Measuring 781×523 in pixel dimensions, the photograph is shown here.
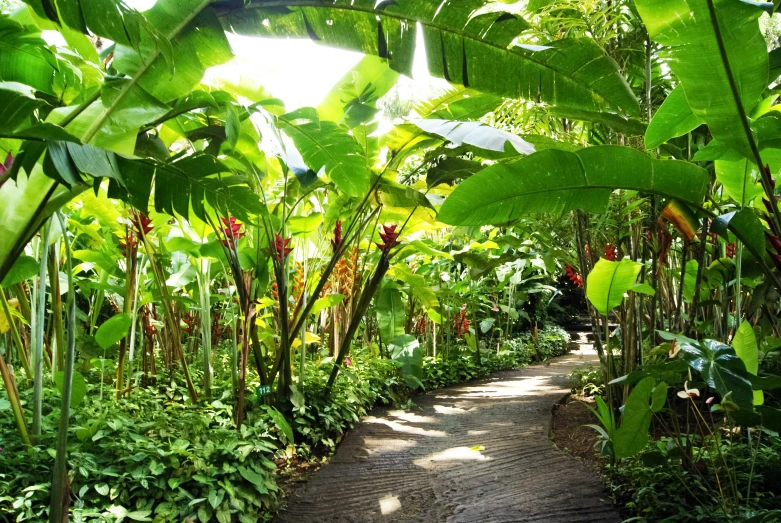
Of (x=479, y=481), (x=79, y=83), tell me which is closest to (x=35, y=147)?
(x=79, y=83)

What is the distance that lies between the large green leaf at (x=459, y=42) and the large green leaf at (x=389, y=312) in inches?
119

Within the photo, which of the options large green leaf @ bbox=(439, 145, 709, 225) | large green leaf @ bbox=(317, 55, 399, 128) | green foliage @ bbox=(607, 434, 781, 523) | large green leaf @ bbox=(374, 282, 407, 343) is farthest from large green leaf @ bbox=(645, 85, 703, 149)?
large green leaf @ bbox=(374, 282, 407, 343)

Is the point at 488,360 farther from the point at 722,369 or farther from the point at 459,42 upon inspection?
the point at 459,42

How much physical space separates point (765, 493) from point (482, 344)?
5964mm

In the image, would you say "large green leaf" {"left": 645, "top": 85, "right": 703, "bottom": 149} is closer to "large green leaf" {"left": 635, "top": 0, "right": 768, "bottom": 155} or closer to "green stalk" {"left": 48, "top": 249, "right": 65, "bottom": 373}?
"large green leaf" {"left": 635, "top": 0, "right": 768, "bottom": 155}

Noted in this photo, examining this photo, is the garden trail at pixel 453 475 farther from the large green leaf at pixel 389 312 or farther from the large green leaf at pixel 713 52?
the large green leaf at pixel 713 52

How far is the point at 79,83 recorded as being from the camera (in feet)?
6.79

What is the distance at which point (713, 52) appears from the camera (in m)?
1.54

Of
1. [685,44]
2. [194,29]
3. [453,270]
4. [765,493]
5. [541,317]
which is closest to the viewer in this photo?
[685,44]

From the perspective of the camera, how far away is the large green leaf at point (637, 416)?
1877mm

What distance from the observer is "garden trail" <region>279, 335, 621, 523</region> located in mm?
2420

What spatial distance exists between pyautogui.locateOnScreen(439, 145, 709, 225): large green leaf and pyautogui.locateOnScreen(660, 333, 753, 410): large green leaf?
57 cm

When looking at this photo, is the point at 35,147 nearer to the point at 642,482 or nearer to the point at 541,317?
the point at 642,482

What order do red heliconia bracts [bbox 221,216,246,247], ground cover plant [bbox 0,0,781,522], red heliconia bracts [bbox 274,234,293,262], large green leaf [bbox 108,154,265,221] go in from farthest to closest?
red heliconia bracts [bbox 274,234,293,262] → red heliconia bracts [bbox 221,216,246,247] → large green leaf [bbox 108,154,265,221] → ground cover plant [bbox 0,0,781,522]
